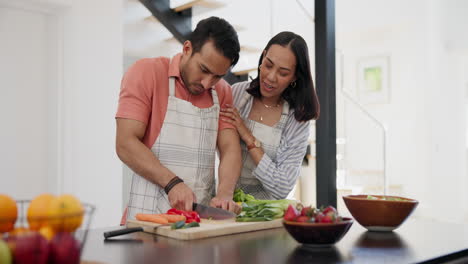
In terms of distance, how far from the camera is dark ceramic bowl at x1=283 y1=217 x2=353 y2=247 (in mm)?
1282

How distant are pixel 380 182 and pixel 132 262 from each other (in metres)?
6.68

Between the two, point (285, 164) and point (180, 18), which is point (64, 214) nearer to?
point (285, 164)

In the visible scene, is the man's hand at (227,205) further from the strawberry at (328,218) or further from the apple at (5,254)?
the apple at (5,254)

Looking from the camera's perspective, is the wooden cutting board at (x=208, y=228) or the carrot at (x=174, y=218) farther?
the carrot at (x=174, y=218)

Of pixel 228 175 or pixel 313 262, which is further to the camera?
pixel 228 175

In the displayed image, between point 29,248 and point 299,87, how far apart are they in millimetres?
1767

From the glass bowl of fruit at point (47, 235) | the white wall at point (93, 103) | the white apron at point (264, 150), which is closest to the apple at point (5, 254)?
the glass bowl of fruit at point (47, 235)

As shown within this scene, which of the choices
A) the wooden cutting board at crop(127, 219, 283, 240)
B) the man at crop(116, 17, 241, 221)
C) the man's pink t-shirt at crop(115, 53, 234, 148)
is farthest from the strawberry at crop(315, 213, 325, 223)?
the man's pink t-shirt at crop(115, 53, 234, 148)

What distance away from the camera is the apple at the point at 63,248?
78cm

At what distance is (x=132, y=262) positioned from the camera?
1102mm

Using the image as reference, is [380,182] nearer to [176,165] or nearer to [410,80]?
[410,80]

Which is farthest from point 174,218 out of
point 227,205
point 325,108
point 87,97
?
point 87,97

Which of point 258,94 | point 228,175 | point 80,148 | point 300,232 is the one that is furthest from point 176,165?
point 80,148

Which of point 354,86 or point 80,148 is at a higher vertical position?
point 354,86
